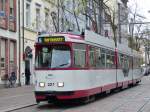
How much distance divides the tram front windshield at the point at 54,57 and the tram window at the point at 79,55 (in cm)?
38

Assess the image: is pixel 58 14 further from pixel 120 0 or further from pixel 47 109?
pixel 120 0

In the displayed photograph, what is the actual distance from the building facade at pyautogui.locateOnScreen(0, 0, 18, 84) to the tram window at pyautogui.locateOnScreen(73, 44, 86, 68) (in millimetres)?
16659

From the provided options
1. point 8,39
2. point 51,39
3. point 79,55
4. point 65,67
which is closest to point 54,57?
point 65,67

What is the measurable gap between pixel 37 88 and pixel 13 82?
17.9m

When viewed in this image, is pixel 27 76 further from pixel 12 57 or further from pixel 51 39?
pixel 51 39

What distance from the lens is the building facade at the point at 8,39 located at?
124ft

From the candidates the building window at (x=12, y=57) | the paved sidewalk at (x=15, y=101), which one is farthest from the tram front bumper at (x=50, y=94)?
the building window at (x=12, y=57)

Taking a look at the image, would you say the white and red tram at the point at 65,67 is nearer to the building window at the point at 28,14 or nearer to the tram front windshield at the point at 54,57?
the tram front windshield at the point at 54,57

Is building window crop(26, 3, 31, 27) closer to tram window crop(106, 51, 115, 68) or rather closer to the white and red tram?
tram window crop(106, 51, 115, 68)

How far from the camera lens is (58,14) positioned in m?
46.4

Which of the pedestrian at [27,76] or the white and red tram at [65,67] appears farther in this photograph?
the pedestrian at [27,76]

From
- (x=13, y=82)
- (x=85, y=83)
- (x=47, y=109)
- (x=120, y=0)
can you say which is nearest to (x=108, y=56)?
(x=85, y=83)

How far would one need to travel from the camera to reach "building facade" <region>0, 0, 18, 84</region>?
37.9 meters

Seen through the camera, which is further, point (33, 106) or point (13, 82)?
point (13, 82)
